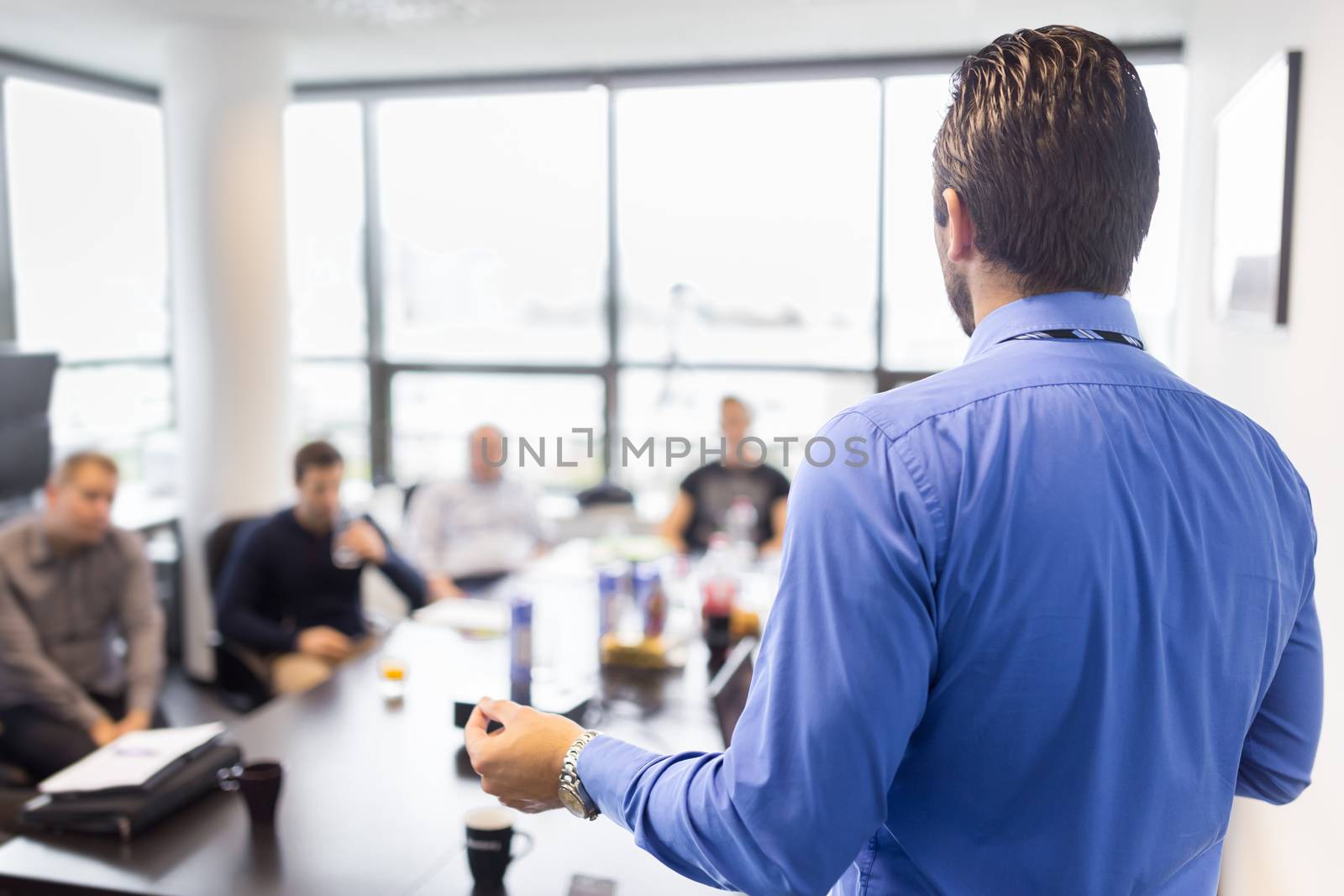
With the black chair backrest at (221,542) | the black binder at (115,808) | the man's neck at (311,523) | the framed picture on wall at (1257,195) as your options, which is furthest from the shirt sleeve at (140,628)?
the framed picture on wall at (1257,195)

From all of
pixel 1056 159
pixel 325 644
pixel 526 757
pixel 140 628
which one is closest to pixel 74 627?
pixel 140 628

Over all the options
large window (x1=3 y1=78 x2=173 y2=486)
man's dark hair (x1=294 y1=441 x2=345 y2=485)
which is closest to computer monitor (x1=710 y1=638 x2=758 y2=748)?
man's dark hair (x1=294 y1=441 x2=345 y2=485)

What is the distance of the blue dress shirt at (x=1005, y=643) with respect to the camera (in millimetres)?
789

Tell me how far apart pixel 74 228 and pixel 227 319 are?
1.13 meters

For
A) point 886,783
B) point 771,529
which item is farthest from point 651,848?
point 771,529

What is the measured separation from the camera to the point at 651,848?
34.6 inches

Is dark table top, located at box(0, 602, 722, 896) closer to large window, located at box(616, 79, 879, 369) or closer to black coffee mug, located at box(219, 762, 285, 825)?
black coffee mug, located at box(219, 762, 285, 825)

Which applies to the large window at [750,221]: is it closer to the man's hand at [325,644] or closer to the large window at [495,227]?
the large window at [495,227]

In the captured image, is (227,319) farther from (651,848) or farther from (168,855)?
(651,848)

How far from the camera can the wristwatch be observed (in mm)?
945

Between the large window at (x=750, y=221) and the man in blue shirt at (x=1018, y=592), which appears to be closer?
the man in blue shirt at (x=1018, y=592)

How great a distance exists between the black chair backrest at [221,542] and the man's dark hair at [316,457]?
1.08 feet

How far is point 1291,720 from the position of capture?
1.04 metres

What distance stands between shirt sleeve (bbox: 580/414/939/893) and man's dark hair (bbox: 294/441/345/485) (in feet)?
9.97
